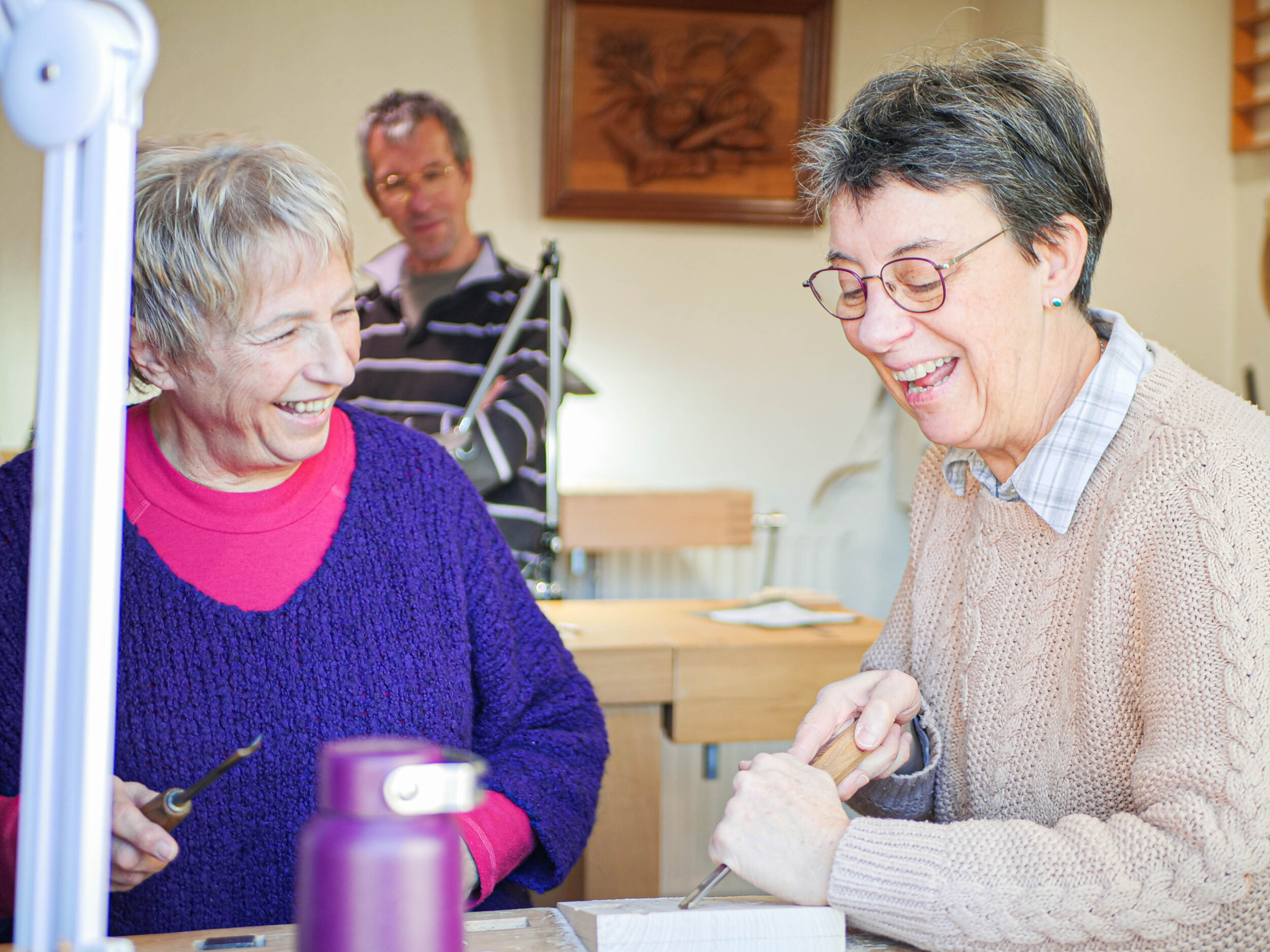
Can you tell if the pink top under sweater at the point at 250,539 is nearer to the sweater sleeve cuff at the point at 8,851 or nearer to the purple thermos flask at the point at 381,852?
the sweater sleeve cuff at the point at 8,851

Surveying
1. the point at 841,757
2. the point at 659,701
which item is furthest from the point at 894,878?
the point at 659,701

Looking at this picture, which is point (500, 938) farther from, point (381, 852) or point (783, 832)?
point (381, 852)

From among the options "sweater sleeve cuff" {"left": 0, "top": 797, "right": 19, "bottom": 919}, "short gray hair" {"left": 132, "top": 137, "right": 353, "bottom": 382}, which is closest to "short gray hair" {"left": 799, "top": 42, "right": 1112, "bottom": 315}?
"short gray hair" {"left": 132, "top": 137, "right": 353, "bottom": 382}

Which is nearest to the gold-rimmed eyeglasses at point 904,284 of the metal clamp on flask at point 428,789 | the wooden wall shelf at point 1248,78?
the metal clamp on flask at point 428,789

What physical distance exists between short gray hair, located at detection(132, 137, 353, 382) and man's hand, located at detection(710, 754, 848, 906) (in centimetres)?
65

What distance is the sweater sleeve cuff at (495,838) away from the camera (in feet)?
3.53

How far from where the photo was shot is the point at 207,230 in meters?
1.06

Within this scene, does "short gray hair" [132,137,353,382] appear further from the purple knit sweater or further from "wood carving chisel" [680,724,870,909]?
"wood carving chisel" [680,724,870,909]

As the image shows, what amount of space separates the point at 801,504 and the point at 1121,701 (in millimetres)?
2600

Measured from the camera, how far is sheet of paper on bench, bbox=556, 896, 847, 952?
77 centimetres

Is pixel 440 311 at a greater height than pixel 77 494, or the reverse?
pixel 440 311

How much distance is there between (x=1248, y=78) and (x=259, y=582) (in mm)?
2973

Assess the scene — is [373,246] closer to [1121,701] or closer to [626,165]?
[626,165]

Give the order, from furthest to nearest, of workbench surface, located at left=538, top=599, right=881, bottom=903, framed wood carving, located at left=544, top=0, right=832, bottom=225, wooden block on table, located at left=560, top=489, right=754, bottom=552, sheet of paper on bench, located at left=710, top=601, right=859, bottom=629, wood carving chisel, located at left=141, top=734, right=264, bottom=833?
framed wood carving, located at left=544, top=0, right=832, bottom=225 < wooden block on table, located at left=560, top=489, right=754, bottom=552 < sheet of paper on bench, located at left=710, top=601, right=859, bottom=629 < workbench surface, located at left=538, top=599, right=881, bottom=903 < wood carving chisel, located at left=141, top=734, right=264, bottom=833
